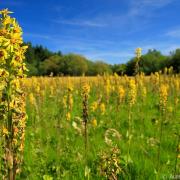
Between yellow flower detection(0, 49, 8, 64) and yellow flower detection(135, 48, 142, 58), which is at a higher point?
yellow flower detection(135, 48, 142, 58)

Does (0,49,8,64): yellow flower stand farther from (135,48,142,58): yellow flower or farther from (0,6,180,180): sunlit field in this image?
(135,48,142,58): yellow flower

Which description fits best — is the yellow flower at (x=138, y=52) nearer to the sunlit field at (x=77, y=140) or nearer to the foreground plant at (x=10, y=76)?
the sunlit field at (x=77, y=140)

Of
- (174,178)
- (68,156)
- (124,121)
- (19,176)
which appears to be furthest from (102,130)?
(174,178)

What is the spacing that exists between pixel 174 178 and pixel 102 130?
4.37m

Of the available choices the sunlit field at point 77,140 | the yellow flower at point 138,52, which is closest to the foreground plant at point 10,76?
the sunlit field at point 77,140

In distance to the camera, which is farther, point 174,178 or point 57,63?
point 57,63

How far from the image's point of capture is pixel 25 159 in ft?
18.6

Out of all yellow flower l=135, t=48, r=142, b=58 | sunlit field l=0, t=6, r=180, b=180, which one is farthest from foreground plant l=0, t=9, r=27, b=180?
yellow flower l=135, t=48, r=142, b=58

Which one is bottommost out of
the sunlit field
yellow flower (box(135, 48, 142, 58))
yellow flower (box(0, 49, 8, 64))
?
the sunlit field

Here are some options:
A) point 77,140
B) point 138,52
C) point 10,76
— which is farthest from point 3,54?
point 77,140

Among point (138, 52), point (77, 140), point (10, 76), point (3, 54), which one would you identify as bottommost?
point (77, 140)

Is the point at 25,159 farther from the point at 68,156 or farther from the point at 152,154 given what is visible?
the point at 152,154

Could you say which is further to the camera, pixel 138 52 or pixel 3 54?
pixel 138 52

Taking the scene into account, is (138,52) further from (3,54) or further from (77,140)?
(3,54)
